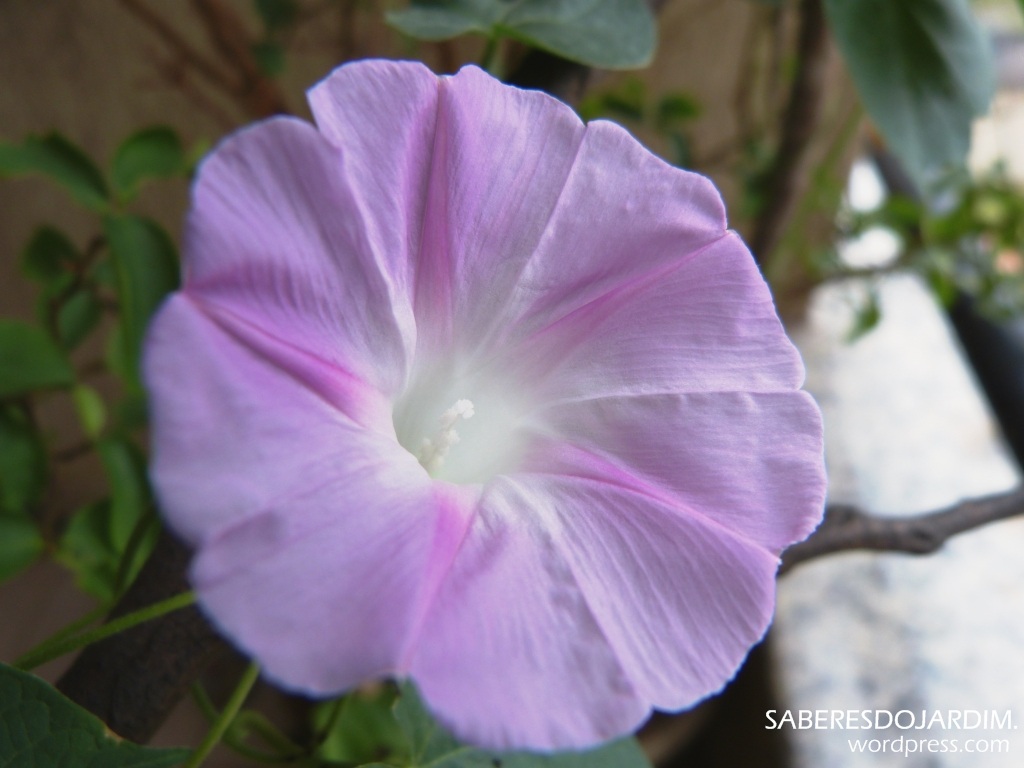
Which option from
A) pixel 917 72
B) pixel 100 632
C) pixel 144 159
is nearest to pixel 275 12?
pixel 144 159

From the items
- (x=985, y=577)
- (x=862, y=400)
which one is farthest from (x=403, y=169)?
(x=862, y=400)

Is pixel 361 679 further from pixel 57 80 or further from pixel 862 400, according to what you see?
pixel 862 400

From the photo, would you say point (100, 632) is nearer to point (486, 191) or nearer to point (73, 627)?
point (73, 627)

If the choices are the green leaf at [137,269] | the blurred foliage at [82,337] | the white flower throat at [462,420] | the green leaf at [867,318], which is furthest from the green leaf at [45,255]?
the green leaf at [867,318]

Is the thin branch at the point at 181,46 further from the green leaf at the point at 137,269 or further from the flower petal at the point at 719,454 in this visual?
the flower petal at the point at 719,454

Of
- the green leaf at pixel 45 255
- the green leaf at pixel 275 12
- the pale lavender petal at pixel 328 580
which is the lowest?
the green leaf at pixel 45 255

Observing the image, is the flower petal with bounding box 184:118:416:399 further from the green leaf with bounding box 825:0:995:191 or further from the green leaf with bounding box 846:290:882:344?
the green leaf with bounding box 846:290:882:344

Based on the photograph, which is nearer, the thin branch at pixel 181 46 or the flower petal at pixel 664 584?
the flower petal at pixel 664 584
